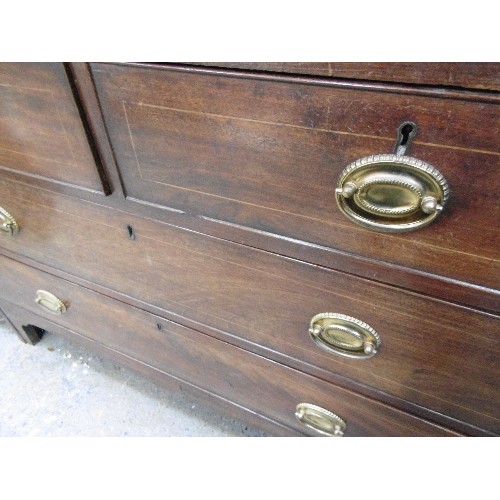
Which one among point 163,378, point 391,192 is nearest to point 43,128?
point 391,192

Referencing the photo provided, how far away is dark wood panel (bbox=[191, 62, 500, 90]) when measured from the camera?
0.89ft

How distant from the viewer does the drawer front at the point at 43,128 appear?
0.44m

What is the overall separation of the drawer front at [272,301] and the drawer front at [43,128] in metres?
0.06

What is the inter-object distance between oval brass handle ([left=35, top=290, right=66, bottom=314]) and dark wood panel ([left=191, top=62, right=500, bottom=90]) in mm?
722

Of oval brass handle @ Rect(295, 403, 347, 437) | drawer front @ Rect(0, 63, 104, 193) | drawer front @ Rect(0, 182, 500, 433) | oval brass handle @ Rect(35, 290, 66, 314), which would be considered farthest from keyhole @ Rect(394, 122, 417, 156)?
oval brass handle @ Rect(35, 290, 66, 314)

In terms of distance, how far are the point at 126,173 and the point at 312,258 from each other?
25 centimetres

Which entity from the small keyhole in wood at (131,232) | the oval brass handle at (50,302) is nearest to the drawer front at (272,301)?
the small keyhole in wood at (131,232)

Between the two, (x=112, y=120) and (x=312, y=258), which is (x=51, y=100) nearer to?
(x=112, y=120)

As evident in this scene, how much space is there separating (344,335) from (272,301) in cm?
10

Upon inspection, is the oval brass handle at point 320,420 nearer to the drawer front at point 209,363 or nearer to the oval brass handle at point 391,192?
the drawer front at point 209,363

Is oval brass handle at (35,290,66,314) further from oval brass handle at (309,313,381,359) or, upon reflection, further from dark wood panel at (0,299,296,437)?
oval brass handle at (309,313,381,359)

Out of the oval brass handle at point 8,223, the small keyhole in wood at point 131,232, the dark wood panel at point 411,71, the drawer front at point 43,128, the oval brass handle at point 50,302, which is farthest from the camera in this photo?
Result: the oval brass handle at point 50,302

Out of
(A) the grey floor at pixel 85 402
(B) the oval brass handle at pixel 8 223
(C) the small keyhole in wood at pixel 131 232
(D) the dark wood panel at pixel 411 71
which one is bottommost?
(A) the grey floor at pixel 85 402
